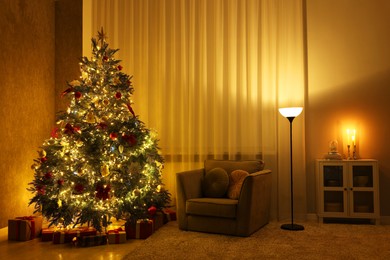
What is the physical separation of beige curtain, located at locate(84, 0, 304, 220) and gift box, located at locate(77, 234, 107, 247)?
1.56 metres

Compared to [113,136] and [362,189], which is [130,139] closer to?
[113,136]

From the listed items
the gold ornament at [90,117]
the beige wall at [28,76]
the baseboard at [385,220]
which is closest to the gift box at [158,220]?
the gold ornament at [90,117]

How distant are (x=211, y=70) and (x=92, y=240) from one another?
104 inches

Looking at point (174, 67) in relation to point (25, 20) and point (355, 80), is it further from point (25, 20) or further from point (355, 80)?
point (355, 80)

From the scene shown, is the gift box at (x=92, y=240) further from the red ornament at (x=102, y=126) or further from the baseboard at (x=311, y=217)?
the baseboard at (x=311, y=217)

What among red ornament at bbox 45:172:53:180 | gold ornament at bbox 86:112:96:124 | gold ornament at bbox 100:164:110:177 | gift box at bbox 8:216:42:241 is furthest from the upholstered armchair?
gift box at bbox 8:216:42:241

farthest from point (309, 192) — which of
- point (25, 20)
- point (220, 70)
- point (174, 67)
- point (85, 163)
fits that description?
point (25, 20)

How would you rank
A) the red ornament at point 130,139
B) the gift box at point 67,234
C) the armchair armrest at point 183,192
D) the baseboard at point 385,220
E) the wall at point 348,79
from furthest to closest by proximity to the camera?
the wall at point 348,79
the baseboard at point 385,220
the armchair armrest at point 183,192
the red ornament at point 130,139
the gift box at point 67,234

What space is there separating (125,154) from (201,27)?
214cm

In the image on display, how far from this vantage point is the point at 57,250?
12.1 feet

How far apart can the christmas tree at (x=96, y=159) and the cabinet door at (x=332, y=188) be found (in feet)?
6.74

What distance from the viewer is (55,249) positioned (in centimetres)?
371

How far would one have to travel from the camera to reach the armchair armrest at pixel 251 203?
4.01m

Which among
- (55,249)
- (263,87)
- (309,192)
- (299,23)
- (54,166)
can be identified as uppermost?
(299,23)
